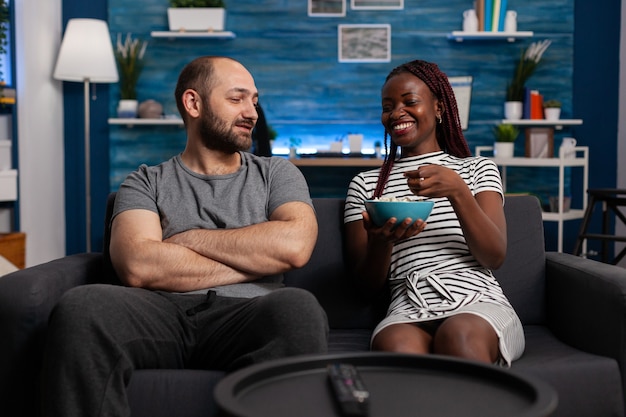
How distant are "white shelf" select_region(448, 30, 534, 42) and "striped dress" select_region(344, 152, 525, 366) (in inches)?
122

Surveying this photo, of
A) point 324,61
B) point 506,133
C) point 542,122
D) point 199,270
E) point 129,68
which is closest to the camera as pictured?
point 199,270

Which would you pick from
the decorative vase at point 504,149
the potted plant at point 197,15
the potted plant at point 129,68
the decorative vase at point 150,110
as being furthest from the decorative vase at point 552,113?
the potted plant at point 129,68

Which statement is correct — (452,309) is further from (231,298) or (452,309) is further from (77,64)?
(77,64)

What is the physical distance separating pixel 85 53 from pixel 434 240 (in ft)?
11.7

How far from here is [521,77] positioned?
521cm

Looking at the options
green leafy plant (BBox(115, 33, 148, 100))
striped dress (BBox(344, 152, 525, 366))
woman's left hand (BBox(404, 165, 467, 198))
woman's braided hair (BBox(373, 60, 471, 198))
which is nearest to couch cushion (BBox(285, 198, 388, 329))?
striped dress (BBox(344, 152, 525, 366))

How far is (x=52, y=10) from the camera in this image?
5.35 m

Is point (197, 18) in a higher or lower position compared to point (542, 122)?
higher

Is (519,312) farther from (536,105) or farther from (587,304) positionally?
(536,105)

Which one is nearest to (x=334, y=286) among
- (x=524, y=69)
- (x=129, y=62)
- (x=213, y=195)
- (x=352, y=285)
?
(x=352, y=285)

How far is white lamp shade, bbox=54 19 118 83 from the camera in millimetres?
5043

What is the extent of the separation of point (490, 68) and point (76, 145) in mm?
2871

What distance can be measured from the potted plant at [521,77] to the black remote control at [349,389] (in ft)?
13.9

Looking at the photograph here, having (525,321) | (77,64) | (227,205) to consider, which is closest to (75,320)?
(227,205)
